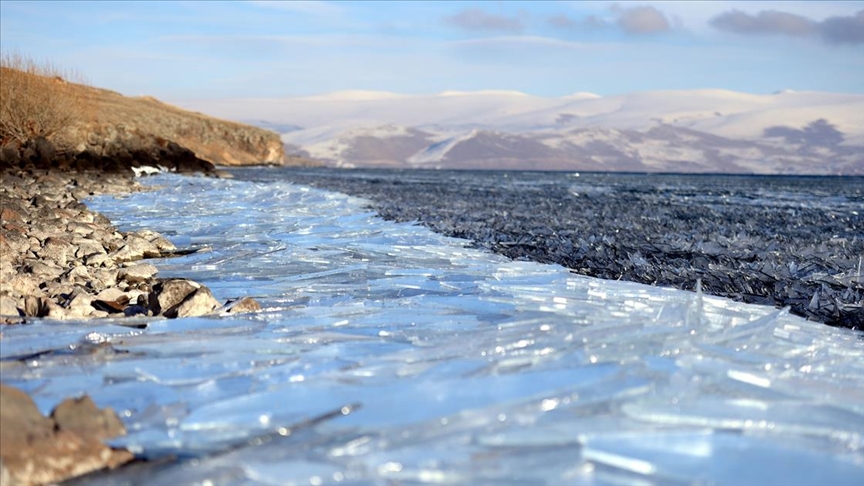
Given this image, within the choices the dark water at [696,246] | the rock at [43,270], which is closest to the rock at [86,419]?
the rock at [43,270]

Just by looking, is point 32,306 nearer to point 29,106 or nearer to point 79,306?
point 79,306

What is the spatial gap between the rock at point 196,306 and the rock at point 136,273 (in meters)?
0.87

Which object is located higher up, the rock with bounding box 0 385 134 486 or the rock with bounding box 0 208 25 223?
the rock with bounding box 0 208 25 223

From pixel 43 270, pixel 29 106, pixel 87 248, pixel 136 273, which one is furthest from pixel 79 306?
pixel 29 106

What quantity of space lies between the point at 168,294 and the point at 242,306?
0.89 feet

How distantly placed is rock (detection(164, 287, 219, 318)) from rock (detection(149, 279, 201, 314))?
40mm

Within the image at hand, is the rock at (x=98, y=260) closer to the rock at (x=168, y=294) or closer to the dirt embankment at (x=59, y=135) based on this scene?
the rock at (x=168, y=294)

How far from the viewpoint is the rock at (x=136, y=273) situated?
3754 mm

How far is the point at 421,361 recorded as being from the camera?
233 cm

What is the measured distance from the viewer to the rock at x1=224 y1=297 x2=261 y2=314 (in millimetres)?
3033

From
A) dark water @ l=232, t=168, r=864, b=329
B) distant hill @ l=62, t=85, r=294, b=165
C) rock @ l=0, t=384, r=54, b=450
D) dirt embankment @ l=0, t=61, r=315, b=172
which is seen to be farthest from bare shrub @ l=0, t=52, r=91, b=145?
distant hill @ l=62, t=85, r=294, b=165

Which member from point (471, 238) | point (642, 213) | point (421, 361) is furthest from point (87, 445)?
point (642, 213)

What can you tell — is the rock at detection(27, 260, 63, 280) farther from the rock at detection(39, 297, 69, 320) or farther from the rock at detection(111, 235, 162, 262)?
the rock at detection(111, 235, 162, 262)

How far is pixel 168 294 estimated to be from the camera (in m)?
3.02
